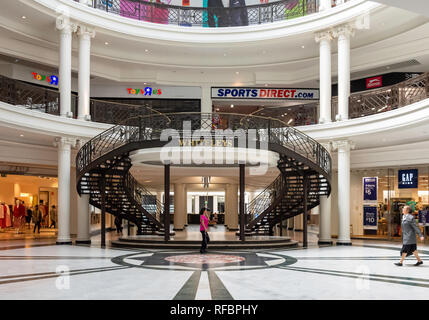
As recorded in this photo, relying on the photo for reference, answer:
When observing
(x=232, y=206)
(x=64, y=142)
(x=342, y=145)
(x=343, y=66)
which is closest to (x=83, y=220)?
(x=64, y=142)

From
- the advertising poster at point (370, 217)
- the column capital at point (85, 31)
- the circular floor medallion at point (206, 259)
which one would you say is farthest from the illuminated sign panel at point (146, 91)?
the circular floor medallion at point (206, 259)

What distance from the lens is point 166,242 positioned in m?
16.4

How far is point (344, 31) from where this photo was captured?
62.2 ft

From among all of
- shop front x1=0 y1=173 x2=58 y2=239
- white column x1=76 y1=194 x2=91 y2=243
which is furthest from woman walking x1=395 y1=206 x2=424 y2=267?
shop front x1=0 y1=173 x2=58 y2=239

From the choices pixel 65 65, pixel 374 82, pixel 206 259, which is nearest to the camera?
pixel 206 259

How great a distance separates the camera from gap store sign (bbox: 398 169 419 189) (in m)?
20.7

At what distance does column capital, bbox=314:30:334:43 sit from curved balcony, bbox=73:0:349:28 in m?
2.04

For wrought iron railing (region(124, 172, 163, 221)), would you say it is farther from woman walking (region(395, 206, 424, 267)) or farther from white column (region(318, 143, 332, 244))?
woman walking (region(395, 206, 424, 267))

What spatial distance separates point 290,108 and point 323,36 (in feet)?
10.8

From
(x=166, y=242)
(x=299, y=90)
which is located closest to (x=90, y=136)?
(x=166, y=242)

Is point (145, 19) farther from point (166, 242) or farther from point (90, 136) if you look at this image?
point (166, 242)

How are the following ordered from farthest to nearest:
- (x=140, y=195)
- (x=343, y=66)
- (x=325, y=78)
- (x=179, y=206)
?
(x=179, y=206) < (x=140, y=195) < (x=325, y=78) < (x=343, y=66)

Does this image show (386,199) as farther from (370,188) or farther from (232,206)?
(232,206)
